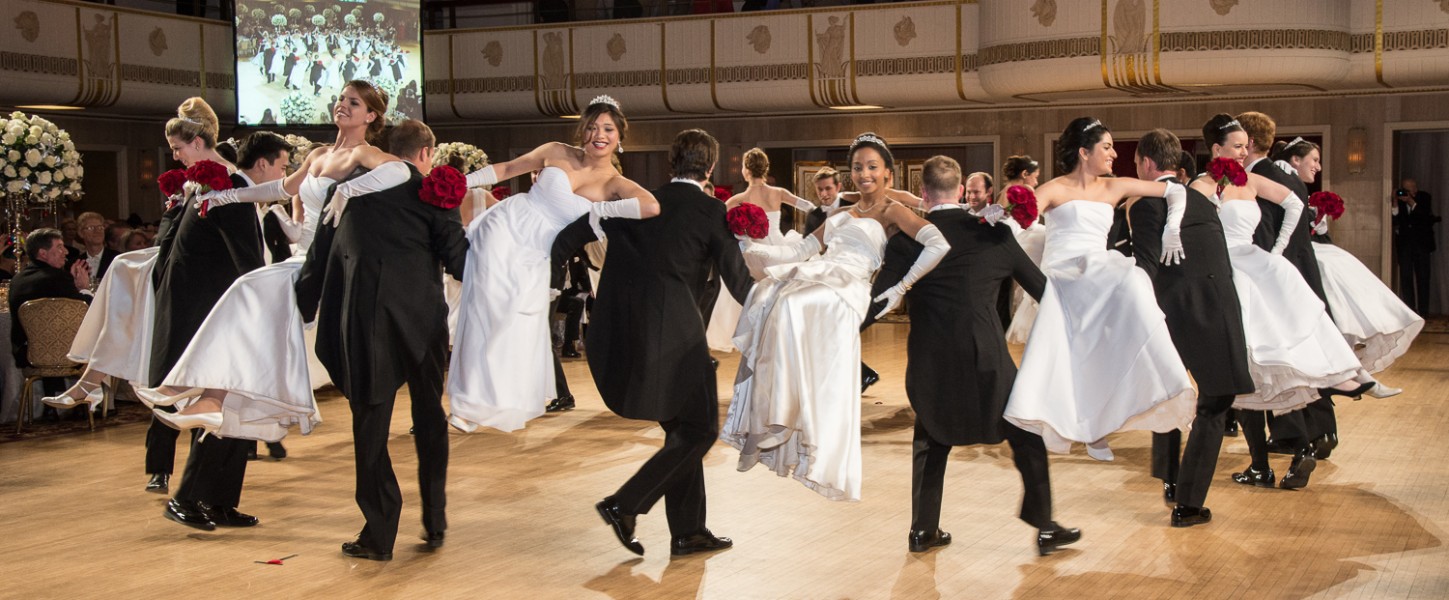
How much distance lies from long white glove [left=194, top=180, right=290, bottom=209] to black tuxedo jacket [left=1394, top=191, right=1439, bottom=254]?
13743 millimetres

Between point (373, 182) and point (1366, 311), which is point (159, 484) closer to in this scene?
point (373, 182)

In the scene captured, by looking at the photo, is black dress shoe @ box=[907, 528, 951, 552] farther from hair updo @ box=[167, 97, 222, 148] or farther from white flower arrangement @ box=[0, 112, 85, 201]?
white flower arrangement @ box=[0, 112, 85, 201]

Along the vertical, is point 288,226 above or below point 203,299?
above

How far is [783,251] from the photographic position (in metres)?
5.05

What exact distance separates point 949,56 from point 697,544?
1179 centimetres

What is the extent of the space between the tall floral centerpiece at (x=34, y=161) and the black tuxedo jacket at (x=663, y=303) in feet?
18.9

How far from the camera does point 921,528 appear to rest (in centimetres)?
507

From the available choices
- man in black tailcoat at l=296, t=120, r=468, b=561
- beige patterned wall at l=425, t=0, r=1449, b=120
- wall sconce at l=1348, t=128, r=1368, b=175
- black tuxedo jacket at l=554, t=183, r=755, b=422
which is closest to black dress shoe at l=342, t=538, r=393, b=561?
man in black tailcoat at l=296, t=120, r=468, b=561

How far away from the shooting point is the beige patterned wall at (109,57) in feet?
49.4

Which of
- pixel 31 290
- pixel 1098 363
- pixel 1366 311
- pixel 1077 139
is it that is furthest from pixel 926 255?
pixel 31 290

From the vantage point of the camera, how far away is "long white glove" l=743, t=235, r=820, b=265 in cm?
502

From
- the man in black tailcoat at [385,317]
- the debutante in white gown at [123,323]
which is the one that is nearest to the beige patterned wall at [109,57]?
the debutante in white gown at [123,323]

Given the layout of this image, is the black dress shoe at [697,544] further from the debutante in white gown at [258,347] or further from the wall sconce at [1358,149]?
the wall sconce at [1358,149]

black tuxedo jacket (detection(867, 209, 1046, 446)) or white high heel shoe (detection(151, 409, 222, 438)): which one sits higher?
black tuxedo jacket (detection(867, 209, 1046, 446))
